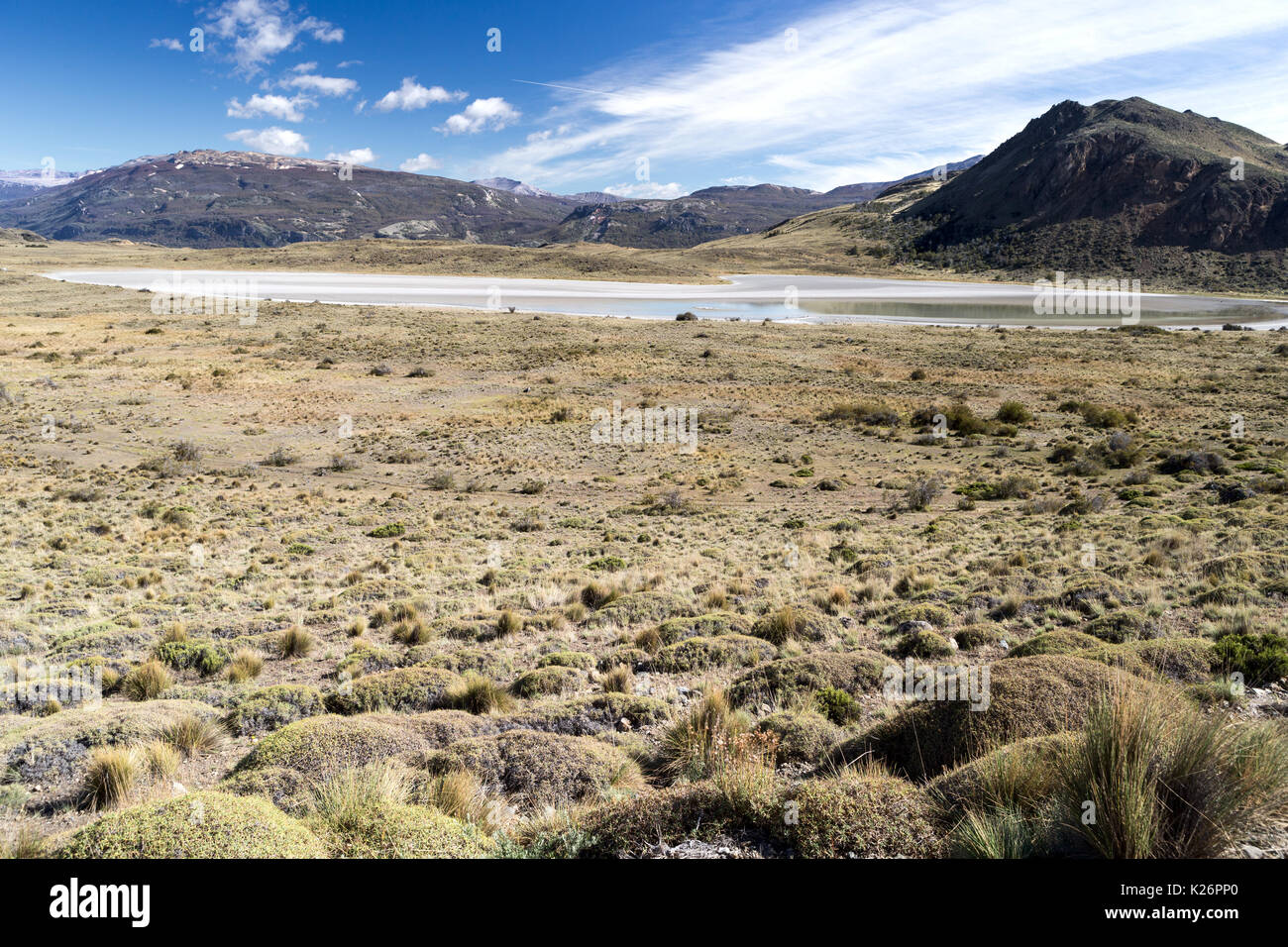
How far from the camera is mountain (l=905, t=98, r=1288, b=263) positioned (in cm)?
9888

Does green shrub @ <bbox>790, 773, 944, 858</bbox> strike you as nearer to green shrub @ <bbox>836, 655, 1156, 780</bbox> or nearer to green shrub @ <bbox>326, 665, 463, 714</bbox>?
green shrub @ <bbox>836, 655, 1156, 780</bbox>

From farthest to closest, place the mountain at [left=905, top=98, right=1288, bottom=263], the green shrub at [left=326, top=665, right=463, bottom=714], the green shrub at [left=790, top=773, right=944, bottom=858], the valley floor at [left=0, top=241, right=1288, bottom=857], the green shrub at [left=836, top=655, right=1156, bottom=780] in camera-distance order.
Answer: the mountain at [left=905, top=98, right=1288, bottom=263] < the green shrub at [left=326, top=665, right=463, bottom=714] < the green shrub at [left=836, top=655, right=1156, bottom=780] < the valley floor at [left=0, top=241, right=1288, bottom=857] < the green shrub at [left=790, top=773, right=944, bottom=858]

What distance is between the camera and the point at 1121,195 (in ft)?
366

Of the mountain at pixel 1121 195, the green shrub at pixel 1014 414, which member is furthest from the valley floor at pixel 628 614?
the mountain at pixel 1121 195

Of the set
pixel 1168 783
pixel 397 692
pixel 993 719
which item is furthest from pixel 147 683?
pixel 1168 783

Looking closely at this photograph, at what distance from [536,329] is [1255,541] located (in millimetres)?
50803

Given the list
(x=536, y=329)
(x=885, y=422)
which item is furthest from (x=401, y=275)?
(x=885, y=422)

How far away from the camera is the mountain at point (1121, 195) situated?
9888 centimetres

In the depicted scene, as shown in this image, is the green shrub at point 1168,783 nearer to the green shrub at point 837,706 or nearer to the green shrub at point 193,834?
the green shrub at point 837,706

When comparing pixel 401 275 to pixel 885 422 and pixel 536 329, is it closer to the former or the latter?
pixel 536 329

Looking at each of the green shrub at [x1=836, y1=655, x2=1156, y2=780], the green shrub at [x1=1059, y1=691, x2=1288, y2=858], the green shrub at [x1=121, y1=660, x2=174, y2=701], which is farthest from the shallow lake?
the green shrub at [x1=1059, y1=691, x2=1288, y2=858]

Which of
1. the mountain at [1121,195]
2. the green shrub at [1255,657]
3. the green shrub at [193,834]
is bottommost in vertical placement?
the green shrub at [1255,657]
